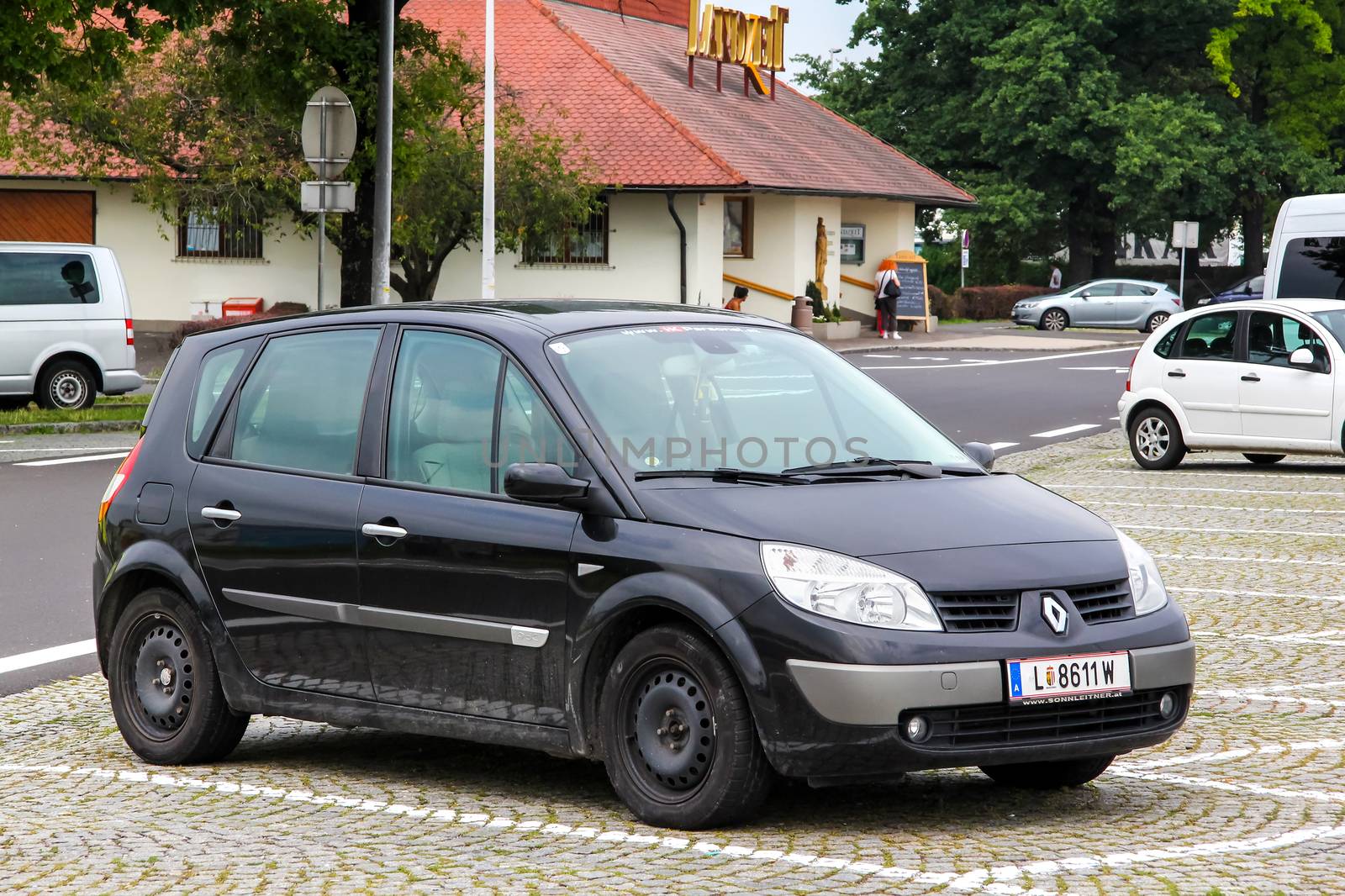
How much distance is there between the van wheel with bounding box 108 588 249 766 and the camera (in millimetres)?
7016

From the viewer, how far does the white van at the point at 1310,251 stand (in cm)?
2175

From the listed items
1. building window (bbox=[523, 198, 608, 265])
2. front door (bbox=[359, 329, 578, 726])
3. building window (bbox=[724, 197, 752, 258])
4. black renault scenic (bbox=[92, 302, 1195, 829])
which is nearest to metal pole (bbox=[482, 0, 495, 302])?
building window (bbox=[523, 198, 608, 265])

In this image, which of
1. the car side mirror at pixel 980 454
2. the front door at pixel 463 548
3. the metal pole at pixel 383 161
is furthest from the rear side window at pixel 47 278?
the car side mirror at pixel 980 454

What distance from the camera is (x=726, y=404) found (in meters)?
6.48

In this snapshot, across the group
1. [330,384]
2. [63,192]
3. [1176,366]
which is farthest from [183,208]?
[330,384]

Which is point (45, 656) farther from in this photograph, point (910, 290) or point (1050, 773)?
point (910, 290)

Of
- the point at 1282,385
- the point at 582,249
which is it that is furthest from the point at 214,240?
the point at 1282,385

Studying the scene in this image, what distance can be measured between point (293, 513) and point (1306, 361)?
45.3ft

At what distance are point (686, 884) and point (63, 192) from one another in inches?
1801

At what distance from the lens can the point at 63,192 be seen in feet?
157

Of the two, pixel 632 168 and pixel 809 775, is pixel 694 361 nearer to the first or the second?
pixel 809 775

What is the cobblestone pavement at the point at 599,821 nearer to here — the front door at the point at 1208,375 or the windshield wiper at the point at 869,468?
the windshield wiper at the point at 869,468

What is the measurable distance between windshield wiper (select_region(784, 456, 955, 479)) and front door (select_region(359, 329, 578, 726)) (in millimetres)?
769

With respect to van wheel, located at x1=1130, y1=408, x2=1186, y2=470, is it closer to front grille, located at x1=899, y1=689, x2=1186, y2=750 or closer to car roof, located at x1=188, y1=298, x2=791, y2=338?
car roof, located at x1=188, y1=298, x2=791, y2=338
